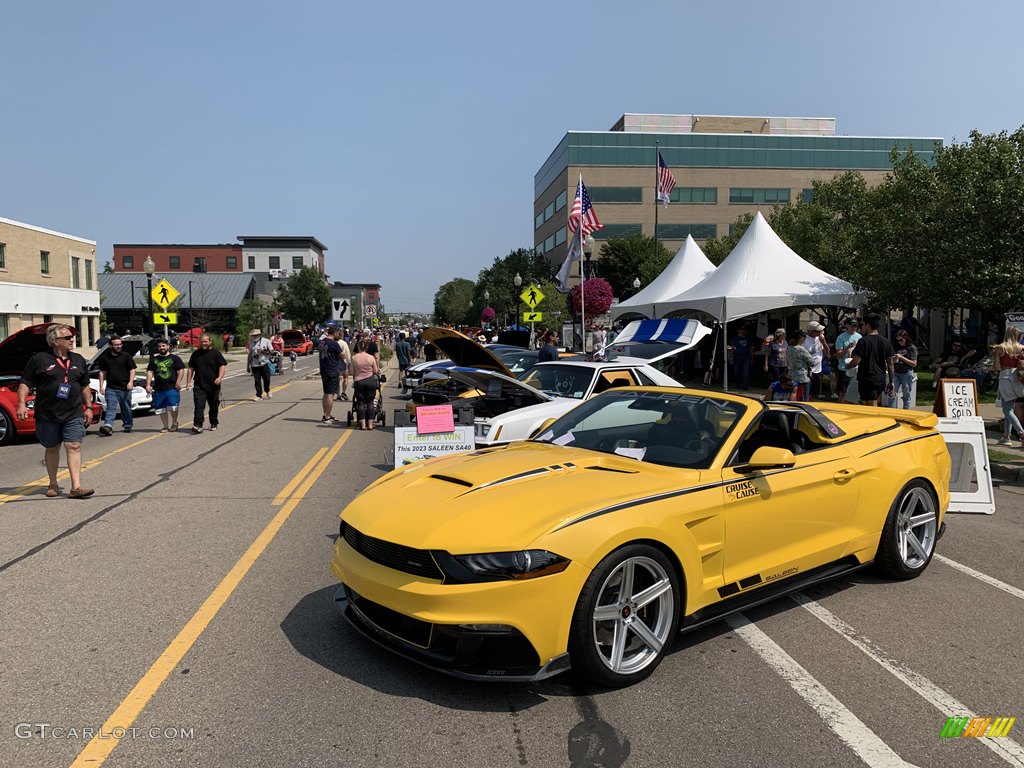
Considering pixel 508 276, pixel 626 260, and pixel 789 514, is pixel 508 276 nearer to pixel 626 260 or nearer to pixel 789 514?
pixel 626 260

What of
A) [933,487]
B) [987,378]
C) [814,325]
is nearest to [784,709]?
[933,487]

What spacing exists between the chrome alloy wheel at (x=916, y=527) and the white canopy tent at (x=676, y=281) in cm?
2051

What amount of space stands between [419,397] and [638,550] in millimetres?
7414

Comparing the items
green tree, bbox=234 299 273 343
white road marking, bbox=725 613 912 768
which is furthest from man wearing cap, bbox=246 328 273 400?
green tree, bbox=234 299 273 343

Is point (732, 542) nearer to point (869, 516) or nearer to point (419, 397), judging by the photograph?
point (869, 516)

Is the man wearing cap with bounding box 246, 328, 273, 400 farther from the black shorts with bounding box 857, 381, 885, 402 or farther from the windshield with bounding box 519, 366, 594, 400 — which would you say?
the black shorts with bounding box 857, 381, 885, 402

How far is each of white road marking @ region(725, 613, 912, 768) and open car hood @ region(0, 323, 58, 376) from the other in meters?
11.7

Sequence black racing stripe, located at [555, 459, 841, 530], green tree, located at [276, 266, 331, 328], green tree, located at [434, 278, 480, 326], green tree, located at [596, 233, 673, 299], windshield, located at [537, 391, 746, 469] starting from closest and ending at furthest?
black racing stripe, located at [555, 459, 841, 530], windshield, located at [537, 391, 746, 469], green tree, located at [596, 233, 673, 299], green tree, located at [276, 266, 331, 328], green tree, located at [434, 278, 480, 326]

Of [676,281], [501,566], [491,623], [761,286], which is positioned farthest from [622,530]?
[676,281]

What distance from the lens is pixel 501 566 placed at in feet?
11.2

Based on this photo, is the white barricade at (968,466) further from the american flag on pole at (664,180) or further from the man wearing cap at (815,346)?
the american flag on pole at (664,180)

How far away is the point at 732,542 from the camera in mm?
4172

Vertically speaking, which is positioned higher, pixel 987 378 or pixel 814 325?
pixel 814 325

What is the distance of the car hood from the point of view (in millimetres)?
3559
